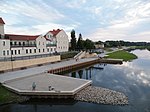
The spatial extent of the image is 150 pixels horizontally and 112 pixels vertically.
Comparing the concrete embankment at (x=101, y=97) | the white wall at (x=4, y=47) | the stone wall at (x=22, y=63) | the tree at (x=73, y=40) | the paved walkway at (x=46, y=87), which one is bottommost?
the concrete embankment at (x=101, y=97)

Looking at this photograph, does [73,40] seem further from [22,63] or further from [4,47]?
[22,63]

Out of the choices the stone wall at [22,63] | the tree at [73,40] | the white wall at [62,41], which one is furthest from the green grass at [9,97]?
the tree at [73,40]

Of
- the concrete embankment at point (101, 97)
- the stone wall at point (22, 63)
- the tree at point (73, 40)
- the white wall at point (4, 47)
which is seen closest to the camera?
the concrete embankment at point (101, 97)

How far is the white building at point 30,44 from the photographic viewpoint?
112 ft

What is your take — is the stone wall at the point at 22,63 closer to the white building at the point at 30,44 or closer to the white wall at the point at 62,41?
the white building at the point at 30,44

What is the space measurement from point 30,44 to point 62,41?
17.0m

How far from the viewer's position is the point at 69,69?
122 feet

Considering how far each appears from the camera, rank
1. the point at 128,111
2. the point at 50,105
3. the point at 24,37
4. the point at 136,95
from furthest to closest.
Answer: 1. the point at 24,37
2. the point at 136,95
3. the point at 50,105
4. the point at 128,111

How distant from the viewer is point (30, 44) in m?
42.4

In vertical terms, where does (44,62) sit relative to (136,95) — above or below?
above

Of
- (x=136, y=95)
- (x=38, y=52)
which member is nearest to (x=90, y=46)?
(x=38, y=52)

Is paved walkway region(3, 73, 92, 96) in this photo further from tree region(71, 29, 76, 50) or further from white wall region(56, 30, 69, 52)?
tree region(71, 29, 76, 50)

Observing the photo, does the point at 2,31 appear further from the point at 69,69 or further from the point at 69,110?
the point at 69,110

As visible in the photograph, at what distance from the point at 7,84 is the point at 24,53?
19.1 metres
